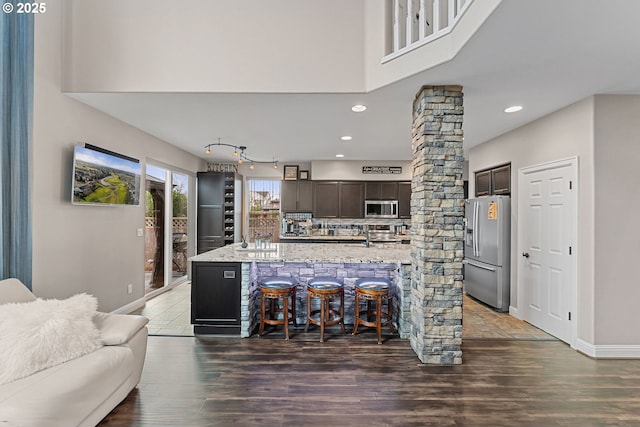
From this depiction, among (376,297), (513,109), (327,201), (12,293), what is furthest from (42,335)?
(327,201)

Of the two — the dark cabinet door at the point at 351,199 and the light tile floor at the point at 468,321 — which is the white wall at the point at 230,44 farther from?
the dark cabinet door at the point at 351,199

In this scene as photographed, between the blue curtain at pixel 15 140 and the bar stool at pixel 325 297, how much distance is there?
2.75 metres

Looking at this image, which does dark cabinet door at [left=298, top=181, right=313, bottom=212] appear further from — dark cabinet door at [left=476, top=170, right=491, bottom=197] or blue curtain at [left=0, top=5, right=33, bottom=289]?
blue curtain at [left=0, top=5, right=33, bottom=289]

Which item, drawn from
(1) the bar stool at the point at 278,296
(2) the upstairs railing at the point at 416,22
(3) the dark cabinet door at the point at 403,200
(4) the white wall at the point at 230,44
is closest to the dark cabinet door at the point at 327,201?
(3) the dark cabinet door at the point at 403,200

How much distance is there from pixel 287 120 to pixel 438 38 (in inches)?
85.2

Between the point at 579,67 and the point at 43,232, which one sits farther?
the point at 43,232

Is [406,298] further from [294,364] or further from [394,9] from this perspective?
[394,9]

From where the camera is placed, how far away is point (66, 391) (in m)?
1.86

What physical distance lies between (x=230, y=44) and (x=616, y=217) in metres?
4.37

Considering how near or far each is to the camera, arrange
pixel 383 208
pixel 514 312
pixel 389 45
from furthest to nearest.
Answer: pixel 383 208
pixel 514 312
pixel 389 45

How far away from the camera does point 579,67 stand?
271 cm

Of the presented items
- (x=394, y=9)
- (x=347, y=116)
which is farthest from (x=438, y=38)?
(x=347, y=116)

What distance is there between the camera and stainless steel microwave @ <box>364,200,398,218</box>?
7293mm

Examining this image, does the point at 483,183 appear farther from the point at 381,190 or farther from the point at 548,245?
the point at 381,190
